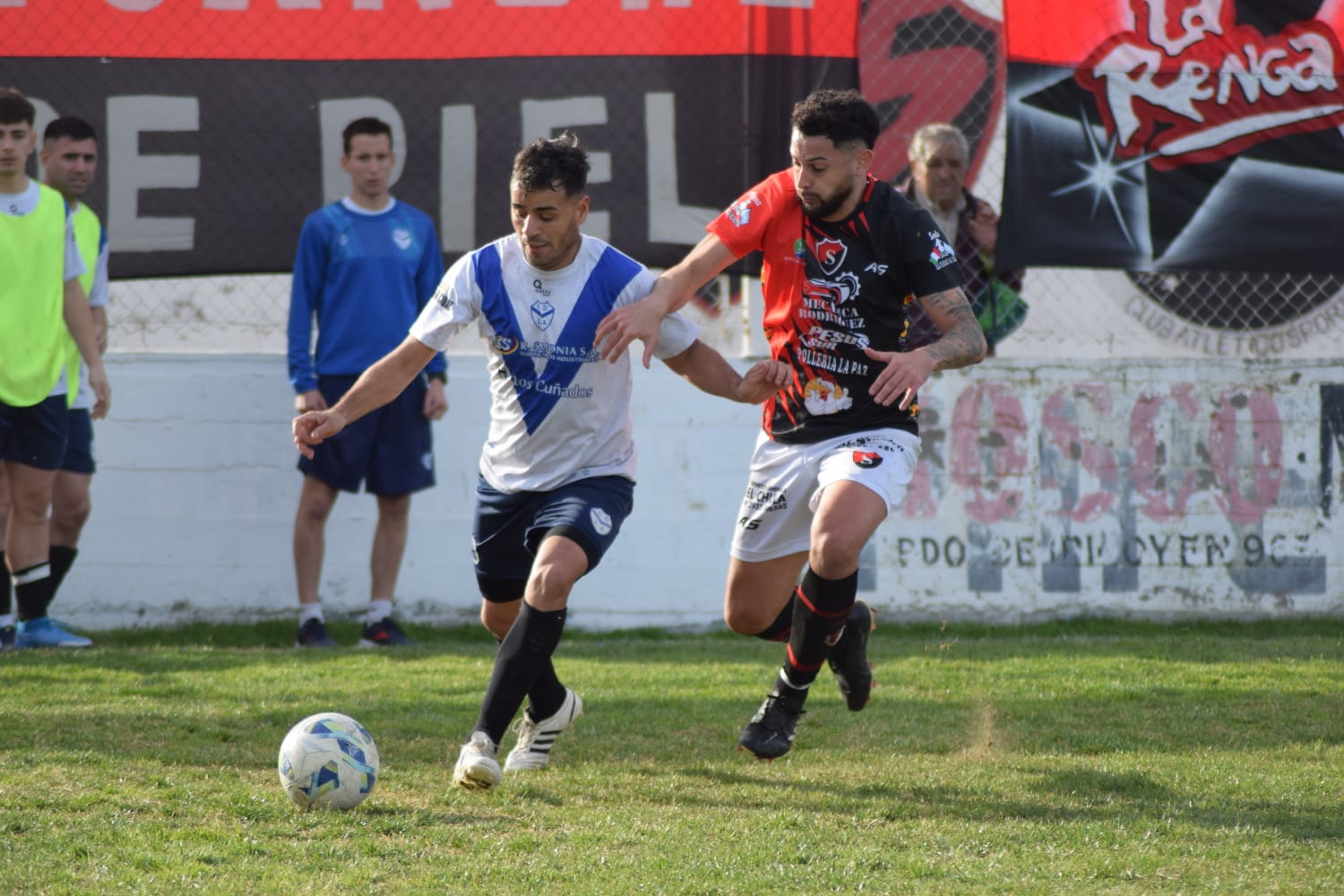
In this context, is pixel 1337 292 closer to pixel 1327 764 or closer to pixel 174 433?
pixel 1327 764

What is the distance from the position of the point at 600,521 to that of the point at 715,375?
0.68 metres

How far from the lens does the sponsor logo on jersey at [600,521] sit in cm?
476

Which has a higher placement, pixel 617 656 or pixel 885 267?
pixel 885 267

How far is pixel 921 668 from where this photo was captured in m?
6.97

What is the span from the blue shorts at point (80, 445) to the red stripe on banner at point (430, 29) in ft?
7.34

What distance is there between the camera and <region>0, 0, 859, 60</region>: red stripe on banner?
8.48 meters

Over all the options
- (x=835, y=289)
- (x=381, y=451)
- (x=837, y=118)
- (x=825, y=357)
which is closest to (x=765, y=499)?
(x=825, y=357)

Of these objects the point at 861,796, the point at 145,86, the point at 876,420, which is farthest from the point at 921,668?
the point at 145,86

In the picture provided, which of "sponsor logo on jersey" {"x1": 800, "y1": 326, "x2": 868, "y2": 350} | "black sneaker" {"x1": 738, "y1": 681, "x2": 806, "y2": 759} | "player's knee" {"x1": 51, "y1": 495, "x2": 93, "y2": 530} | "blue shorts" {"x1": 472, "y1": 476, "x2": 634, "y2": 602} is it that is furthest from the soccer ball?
"player's knee" {"x1": 51, "y1": 495, "x2": 93, "y2": 530}

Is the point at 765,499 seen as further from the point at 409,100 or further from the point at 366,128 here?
the point at 409,100

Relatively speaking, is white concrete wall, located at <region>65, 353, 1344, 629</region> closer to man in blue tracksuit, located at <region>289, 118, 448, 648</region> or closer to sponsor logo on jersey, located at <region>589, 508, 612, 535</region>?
man in blue tracksuit, located at <region>289, 118, 448, 648</region>

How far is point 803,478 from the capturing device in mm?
5312

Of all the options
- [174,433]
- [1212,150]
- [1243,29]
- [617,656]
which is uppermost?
[1243,29]

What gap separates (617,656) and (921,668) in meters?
1.55
